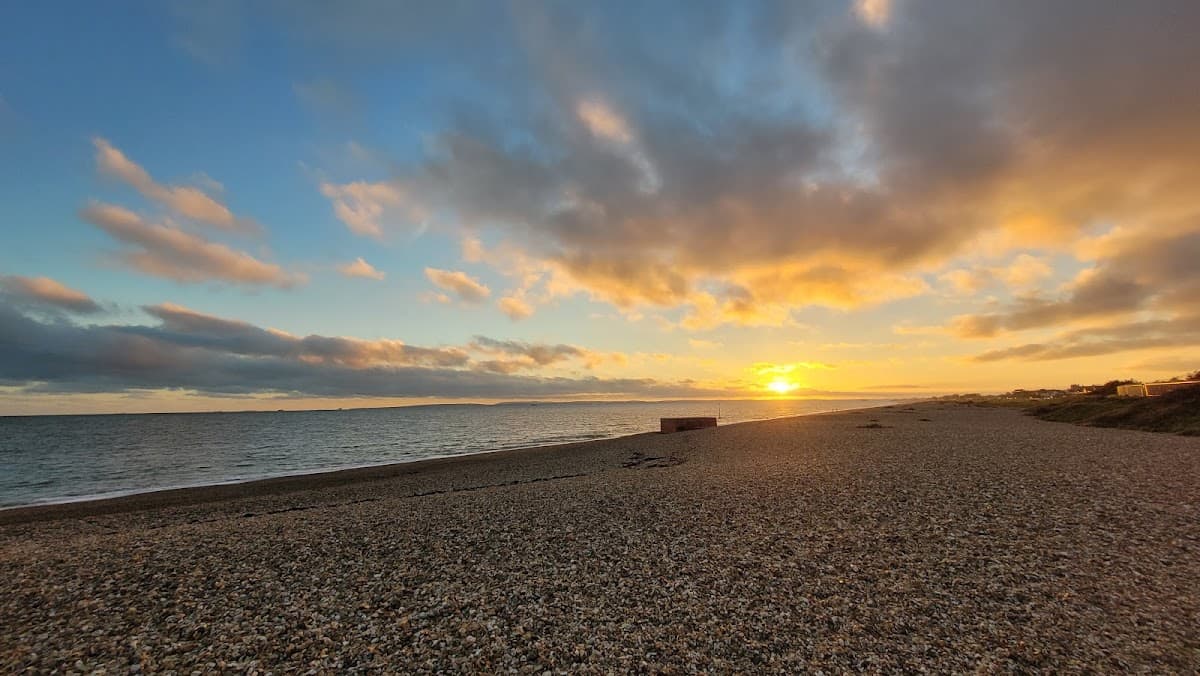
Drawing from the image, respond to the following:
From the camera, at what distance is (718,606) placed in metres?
7.85

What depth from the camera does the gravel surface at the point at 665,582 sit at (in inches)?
264

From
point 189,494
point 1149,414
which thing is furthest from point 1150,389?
point 189,494

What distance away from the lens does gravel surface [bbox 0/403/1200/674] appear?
6695 millimetres

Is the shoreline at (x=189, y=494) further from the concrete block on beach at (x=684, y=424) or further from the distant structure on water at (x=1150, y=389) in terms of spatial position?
the distant structure on water at (x=1150, y=389)

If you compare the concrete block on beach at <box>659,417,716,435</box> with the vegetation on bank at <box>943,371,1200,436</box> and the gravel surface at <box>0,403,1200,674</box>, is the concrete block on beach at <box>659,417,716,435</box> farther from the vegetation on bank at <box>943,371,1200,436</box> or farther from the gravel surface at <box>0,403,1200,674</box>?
the gravel surface at <box>0,403,1200,674</box>

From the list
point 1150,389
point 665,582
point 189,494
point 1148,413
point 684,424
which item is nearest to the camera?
point 665,582

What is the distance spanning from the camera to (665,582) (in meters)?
8.86

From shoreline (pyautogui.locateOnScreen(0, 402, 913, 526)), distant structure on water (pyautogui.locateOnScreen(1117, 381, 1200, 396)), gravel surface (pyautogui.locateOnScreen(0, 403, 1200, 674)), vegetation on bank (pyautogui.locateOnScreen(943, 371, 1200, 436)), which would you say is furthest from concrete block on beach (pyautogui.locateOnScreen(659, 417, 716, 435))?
distant structure on water (pyautogui.locateOnScreen(1117, 381, 1200, 396))

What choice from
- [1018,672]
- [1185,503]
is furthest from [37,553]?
[1185,503]

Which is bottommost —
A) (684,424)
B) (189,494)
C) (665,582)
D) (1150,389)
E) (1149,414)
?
(189,494)

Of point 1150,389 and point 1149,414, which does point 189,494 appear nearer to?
point 1149,414

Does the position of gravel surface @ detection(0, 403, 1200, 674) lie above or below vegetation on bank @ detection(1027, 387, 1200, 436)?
below

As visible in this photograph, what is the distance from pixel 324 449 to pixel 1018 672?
69172 millimetres

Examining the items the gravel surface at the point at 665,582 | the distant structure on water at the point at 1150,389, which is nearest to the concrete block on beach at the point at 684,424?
the gravel surface at the point at 665,582
